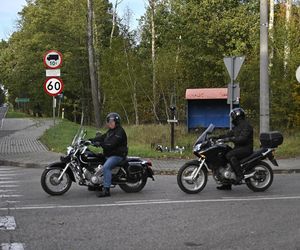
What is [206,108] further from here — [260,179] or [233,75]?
[260,179]

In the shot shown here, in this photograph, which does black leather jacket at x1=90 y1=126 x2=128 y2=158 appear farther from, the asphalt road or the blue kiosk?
the blue kiosk

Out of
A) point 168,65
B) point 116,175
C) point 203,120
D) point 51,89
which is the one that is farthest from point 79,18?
point 116,175

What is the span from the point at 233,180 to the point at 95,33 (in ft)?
137

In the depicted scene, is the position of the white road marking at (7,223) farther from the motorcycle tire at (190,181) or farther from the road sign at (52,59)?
the road sign at (52,59)

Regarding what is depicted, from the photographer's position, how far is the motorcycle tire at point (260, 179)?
1120 centimetres

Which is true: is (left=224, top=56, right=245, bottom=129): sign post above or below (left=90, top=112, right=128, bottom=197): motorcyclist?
above

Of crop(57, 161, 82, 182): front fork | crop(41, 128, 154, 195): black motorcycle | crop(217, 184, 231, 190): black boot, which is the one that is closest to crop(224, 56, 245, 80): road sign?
crop(217, 184, 231, 190): black boot

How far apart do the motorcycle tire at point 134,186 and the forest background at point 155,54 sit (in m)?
14.2

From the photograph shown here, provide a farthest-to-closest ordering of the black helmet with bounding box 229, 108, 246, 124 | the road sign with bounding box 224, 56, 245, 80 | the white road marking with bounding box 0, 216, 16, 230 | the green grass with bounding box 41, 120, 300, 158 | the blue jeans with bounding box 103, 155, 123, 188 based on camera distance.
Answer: the green grass with bounding box 41, 120, 300, 158
the road sign with bounding box 224, 56, 245, 80
the black helmet with bounding box 229, 108, 246, 124
the blue jeans with bounding box 103, 155, 123, 188
the white road marking with bounding box 0, 216, 16, 230

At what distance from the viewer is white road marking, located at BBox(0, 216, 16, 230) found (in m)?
7.79

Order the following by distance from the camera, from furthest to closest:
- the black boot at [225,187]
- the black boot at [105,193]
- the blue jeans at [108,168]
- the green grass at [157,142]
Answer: the green grass at [157,142]
the black boot at [225,187]
the black boot at [105,193]
the blue jeans at [108,168]

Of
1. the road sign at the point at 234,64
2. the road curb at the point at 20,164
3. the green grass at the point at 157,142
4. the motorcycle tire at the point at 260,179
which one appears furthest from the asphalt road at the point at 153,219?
the green grass at the point at 157,142

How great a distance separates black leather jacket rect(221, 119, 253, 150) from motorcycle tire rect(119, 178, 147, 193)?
6.37ft

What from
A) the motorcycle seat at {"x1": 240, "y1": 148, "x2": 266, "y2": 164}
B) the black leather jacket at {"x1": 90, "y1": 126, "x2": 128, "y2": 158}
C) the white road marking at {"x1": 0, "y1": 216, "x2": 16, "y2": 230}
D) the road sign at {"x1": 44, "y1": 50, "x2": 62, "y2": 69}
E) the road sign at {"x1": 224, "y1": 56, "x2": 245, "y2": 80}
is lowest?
the white road marking at {"x1": 0, "y1": 216, "x2": 16, "y2": 230}
